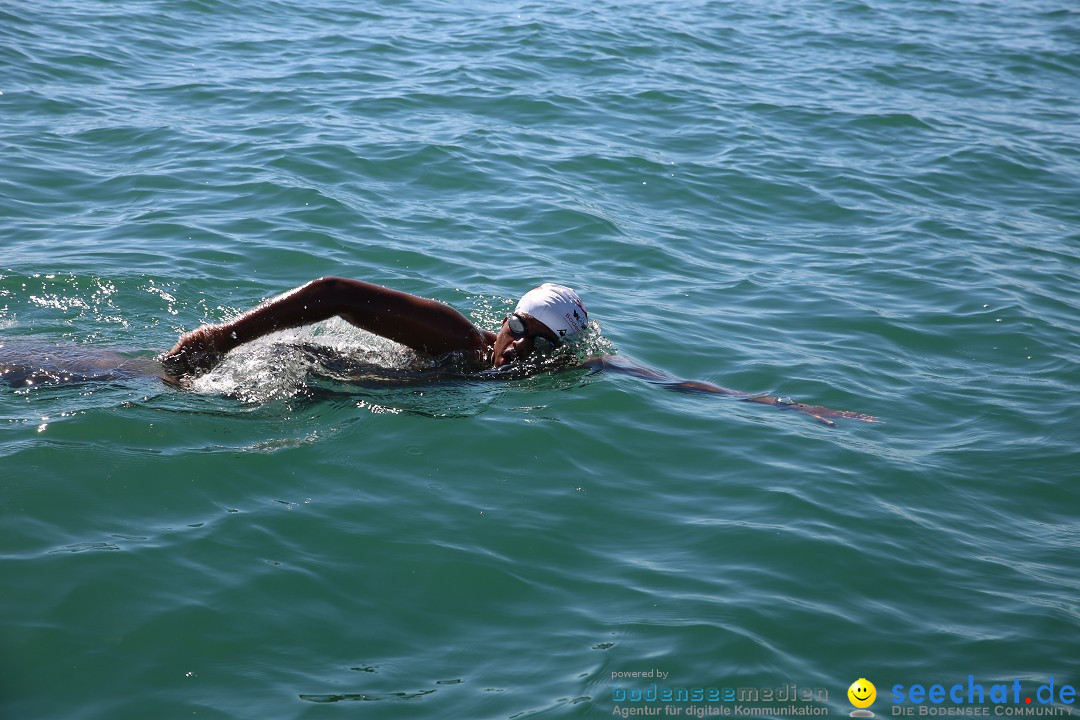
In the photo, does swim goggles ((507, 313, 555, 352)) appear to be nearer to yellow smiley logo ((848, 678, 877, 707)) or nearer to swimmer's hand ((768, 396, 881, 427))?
swimmer's hand ((768, 396, 881, 427))

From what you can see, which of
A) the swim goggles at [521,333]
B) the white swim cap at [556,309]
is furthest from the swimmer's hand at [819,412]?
the swim goggles at [521,333]

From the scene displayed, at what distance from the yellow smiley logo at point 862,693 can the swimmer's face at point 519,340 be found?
→ 326 cm

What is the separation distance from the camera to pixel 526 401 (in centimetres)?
690

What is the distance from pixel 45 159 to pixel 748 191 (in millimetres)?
7707

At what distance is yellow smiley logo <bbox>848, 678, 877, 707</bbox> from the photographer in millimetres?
4512

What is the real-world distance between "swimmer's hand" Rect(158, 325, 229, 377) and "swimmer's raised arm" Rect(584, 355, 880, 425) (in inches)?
102

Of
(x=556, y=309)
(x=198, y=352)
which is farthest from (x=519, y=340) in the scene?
(x=198, y=352)

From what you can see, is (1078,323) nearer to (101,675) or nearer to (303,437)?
(303,437)

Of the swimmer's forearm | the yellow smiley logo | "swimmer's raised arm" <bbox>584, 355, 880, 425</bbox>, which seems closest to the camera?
the yellow smiley logo

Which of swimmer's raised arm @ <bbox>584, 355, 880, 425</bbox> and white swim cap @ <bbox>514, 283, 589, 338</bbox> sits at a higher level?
white swim cap @ <bbox>514, 283, 589, 338</bbox>

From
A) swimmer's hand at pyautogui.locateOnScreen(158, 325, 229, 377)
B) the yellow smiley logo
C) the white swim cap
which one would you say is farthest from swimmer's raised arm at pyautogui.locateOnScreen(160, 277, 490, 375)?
the yellow smiley logo

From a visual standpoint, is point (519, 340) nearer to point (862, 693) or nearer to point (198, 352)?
point (198, 352)

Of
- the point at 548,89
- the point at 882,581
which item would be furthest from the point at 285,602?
the point at 548,89

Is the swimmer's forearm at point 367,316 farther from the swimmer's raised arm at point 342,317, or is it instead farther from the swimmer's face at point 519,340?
the swimmer's face at point 519,340
